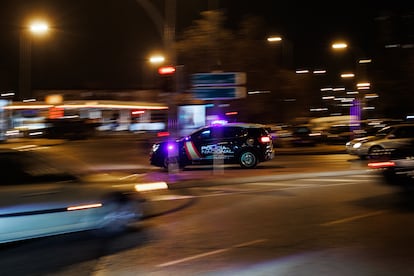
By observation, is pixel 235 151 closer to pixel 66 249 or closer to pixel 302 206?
pixel 302 206

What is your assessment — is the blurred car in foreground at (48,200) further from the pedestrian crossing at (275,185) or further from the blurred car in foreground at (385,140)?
the blurred car in foreground at (385,140)

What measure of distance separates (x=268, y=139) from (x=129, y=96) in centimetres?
5339

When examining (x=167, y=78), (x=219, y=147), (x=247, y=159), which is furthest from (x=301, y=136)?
(x=167, y=78)

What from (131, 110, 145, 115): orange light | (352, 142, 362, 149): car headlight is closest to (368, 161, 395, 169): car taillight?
(352, 142, 362, 149): car headlight

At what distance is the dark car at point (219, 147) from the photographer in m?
19.7

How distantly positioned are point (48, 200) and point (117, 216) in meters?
1.27

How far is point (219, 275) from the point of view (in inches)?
248

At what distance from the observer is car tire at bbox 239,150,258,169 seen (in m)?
19.7

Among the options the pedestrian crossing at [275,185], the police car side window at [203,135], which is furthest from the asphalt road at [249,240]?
the police car side window at [203,135]

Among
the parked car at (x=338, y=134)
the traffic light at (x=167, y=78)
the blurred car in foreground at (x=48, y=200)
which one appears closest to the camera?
the blurred car in foreground at (x=48, y=200)

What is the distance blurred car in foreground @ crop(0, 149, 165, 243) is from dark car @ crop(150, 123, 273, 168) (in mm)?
11027

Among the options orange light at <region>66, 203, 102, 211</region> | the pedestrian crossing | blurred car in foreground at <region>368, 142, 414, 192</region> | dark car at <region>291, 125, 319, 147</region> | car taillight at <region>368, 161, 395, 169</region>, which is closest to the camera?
orange light at <region>66, 203, 102, 211</region>

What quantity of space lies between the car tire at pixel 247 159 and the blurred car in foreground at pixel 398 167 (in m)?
7.47

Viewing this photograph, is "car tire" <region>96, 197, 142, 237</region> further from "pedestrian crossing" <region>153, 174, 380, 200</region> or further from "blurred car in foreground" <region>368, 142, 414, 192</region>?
"blurred car in foreground" <region>368, 142, 414, 192</region>
